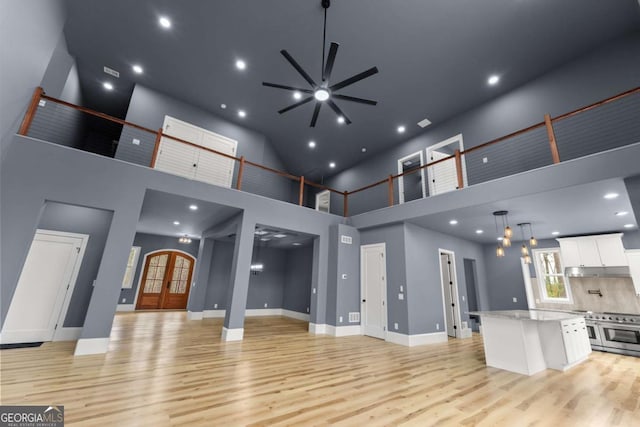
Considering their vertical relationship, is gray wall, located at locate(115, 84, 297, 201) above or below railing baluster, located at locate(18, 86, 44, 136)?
above

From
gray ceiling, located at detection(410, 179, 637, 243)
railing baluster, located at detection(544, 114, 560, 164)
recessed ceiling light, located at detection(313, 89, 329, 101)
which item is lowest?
gray ceiling, located at detection(410, 179, 637, 243)

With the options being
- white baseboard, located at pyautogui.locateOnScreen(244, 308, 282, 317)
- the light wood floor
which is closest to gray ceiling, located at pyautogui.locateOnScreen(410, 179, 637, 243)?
the light wood floor

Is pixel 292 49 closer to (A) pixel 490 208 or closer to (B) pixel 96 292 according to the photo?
(A) pixel 490 208

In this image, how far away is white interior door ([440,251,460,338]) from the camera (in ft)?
22.9

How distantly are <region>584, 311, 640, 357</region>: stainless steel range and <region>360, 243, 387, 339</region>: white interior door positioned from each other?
4502mm

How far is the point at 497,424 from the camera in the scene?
8.05 ft

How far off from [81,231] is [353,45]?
697 centimetres

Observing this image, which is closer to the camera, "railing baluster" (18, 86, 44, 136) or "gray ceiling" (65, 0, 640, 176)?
"railing baluster" (18, 86, 44, 136)

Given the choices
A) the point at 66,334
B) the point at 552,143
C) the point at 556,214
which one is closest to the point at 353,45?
the point at 552,143

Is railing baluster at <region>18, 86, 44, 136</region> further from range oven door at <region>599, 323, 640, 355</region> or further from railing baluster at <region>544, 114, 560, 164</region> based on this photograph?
range oven door at <region>599, 323, 640, 355</region>

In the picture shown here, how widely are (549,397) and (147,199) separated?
759 centimetres

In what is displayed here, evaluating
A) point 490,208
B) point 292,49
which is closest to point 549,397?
point 490,208

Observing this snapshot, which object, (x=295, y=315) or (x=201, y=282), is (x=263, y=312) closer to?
(x=295, y=315)

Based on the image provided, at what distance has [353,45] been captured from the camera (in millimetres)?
5492
